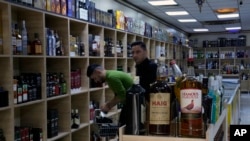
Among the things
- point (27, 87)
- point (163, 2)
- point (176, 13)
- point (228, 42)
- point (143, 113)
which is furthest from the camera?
point (228, 42)

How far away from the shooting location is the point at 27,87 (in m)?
3.21

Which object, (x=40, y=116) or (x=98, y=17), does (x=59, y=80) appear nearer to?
(x=40, y=116)

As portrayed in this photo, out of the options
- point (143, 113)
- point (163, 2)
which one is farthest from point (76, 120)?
point (163, 2)

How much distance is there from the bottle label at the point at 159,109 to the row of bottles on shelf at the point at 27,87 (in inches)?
79.1

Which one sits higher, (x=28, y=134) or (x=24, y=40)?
(x=24, y=40)

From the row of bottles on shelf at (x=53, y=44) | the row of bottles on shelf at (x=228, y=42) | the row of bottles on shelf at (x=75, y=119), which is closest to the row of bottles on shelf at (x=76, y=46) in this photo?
the row of bottles on shelf at (x=53, y=44)

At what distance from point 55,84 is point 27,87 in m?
0.54

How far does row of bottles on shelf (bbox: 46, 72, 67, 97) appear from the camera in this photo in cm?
362

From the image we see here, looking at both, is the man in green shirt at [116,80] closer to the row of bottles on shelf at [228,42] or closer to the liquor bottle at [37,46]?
the liquor bottle at [37,46]

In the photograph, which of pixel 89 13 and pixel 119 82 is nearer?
pixel 119 82

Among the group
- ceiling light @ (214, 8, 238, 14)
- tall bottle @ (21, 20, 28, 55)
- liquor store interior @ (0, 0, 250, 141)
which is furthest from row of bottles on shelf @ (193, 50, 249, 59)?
tall bottle @ (21, 20, 28, 55)

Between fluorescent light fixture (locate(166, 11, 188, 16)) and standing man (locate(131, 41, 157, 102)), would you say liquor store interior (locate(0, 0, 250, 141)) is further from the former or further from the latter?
fluorescent light fixture (locate(166, 11, 188, 16))

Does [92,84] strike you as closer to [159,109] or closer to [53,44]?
[53,44]

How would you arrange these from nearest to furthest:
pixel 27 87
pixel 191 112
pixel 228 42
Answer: pixel 191 112, pixel 27 87, pixel 228 42
